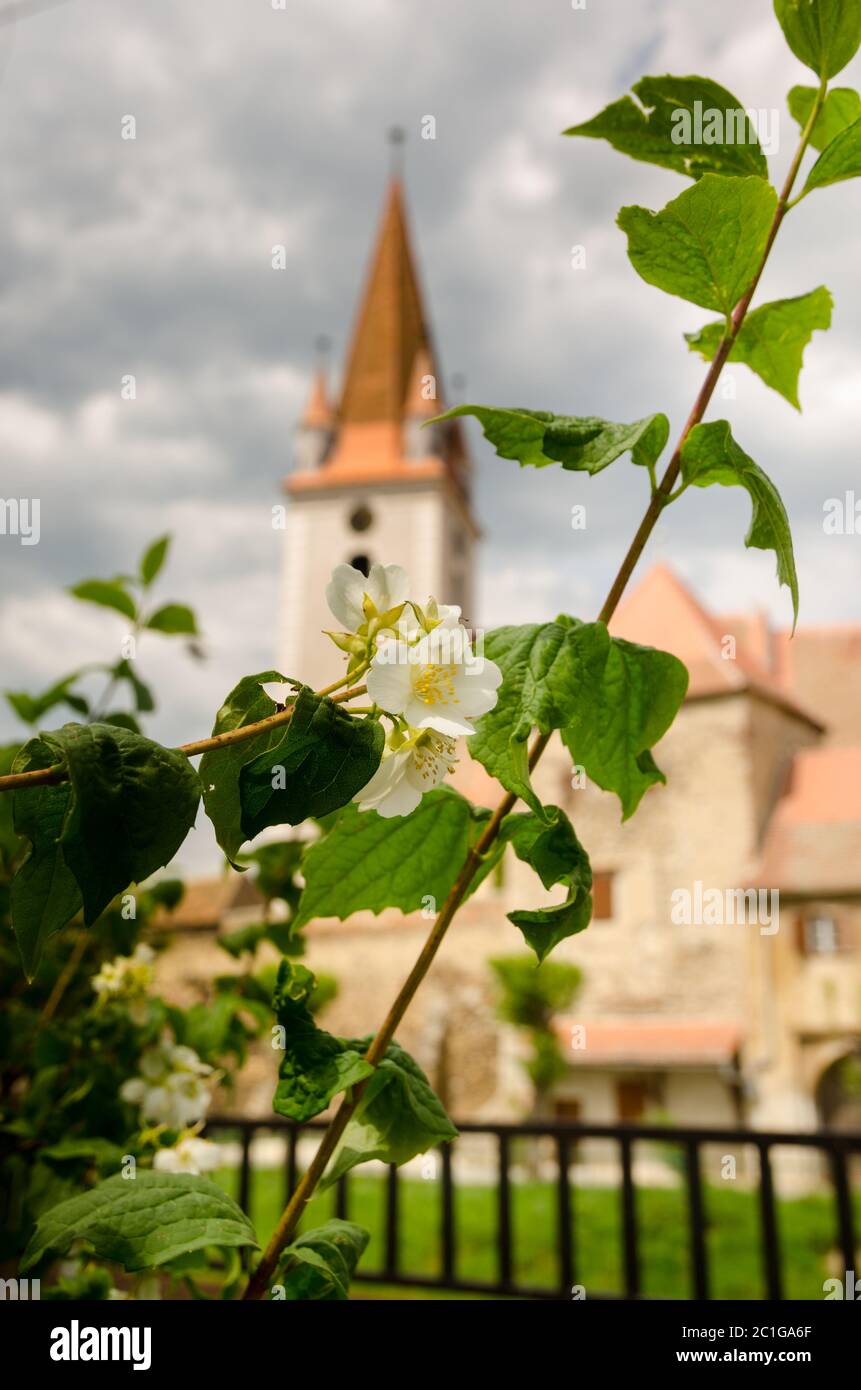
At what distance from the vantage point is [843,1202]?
5.47ft

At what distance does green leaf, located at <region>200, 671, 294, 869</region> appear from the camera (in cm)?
36

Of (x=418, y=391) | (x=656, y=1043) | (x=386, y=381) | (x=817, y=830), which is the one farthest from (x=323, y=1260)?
(x=386, y=381)

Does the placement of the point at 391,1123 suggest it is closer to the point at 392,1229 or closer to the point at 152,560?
the point at 152,560

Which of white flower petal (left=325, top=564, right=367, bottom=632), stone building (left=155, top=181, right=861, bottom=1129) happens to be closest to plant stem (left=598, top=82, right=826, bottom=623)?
white flower petal (left=325, top=564, right=367, bottom=632)

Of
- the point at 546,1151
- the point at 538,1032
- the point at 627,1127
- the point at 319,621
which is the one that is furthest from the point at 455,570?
the point at 627,1127

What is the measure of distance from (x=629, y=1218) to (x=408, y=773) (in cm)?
154

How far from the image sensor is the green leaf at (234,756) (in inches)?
14.1

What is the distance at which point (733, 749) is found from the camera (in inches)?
463

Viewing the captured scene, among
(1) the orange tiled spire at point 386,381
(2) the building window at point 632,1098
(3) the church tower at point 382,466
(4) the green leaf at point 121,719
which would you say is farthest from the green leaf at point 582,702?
(1) the orange tiled spire at point 386,381

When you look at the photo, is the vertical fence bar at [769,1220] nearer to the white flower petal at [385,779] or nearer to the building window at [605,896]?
the white flower petal at [385,779]

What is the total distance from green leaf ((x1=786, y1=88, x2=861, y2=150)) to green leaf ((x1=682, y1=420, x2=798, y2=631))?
17cm

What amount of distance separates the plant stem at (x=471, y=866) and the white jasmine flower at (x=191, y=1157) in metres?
0.31

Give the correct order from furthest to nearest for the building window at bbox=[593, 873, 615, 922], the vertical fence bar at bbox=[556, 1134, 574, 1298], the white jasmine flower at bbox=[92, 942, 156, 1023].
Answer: the building window at bbox=[593, 873, 615, 922] → the vertical fence bar at bbox=[556, 1134, 574, 1298] → the white jasmine flower at bbox=[92, 942, 156, 1023]

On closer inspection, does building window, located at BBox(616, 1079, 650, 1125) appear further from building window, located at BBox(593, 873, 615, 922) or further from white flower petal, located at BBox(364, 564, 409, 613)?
white flower petal, located at BBox(364, 564, 409, 613)
